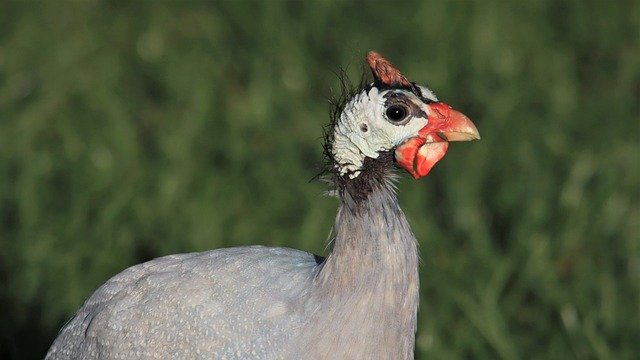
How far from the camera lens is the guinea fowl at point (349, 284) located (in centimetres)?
325

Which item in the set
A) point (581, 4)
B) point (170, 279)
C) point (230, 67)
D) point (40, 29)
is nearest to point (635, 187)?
point (581, 4)

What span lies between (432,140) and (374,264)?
0.36 metres

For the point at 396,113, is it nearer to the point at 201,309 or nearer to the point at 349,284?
the point at 349,284

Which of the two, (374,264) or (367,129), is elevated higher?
(367,129)

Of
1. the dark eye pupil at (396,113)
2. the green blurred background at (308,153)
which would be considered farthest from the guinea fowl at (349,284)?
the green blurred background at (308,153)

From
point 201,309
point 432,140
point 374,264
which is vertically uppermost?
point 432,140

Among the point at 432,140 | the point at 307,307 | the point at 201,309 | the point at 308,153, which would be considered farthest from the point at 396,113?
the point at 308,153

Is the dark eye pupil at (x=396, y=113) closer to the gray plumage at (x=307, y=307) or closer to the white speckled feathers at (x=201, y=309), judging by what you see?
the gray plumage at (x=307, y=307)

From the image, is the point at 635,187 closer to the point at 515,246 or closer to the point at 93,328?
the point at 515,246

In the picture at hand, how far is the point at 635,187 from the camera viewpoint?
5.53 m

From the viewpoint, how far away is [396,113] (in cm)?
323

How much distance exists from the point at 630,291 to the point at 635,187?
0.73m

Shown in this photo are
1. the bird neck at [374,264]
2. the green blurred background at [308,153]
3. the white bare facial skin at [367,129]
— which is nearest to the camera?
the white bare facial skin at [367,129]

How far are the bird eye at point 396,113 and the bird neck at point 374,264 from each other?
15 cm
